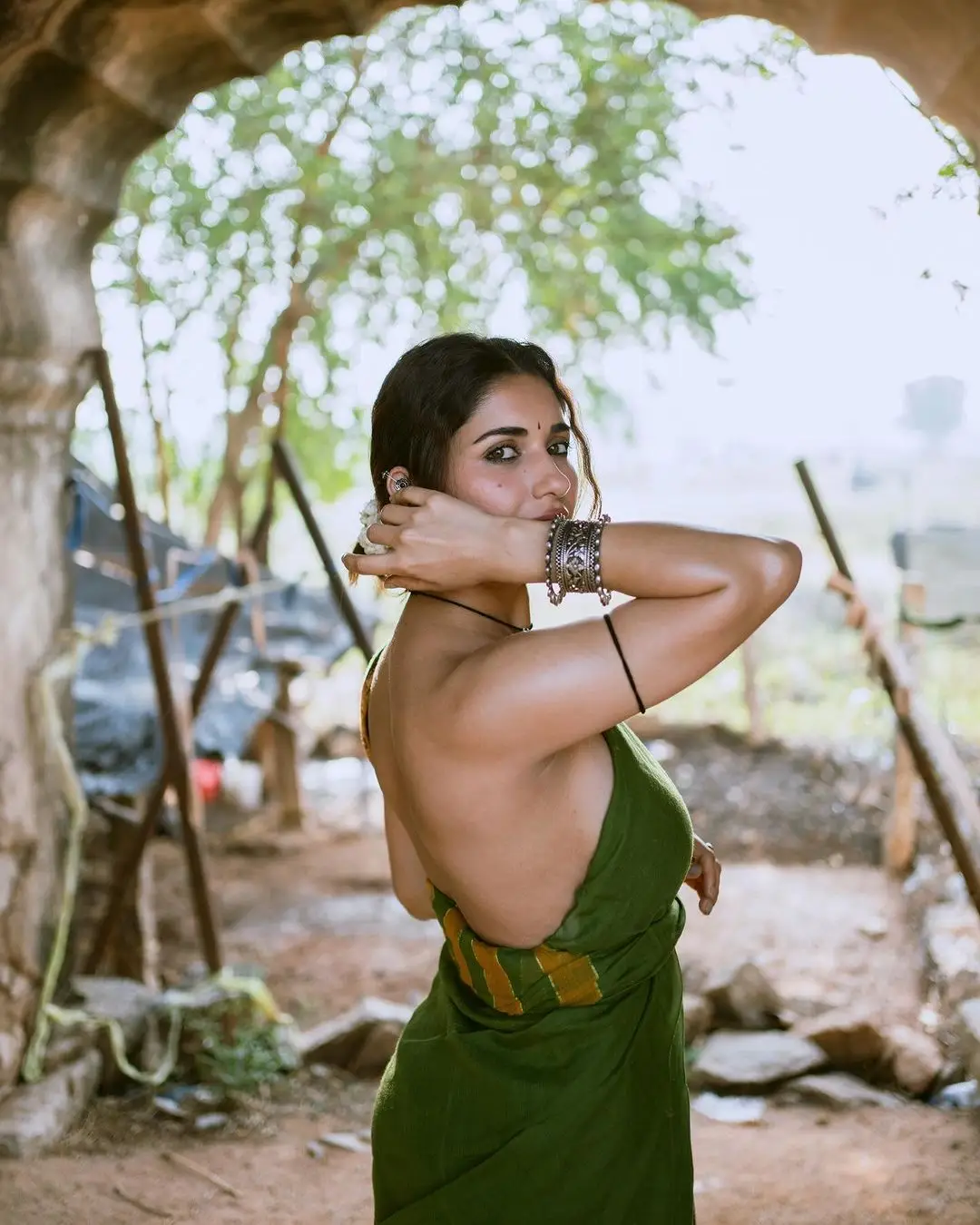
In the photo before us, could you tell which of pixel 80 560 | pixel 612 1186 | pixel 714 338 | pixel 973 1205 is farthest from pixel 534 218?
pixel 612 1186

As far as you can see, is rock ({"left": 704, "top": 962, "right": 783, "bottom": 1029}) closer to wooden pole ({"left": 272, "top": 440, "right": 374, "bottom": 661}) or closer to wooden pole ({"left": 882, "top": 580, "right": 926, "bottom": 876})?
wooden pole ({"left": 272, "top": 440, "right": 374, "bottom": 661})

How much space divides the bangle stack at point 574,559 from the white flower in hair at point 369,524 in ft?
0.79

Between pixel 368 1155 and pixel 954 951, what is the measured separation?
234cm

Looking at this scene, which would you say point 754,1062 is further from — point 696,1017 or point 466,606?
point 466,606

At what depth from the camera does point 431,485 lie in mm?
1852

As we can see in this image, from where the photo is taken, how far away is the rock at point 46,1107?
3281mm

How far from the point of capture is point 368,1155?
3.65m

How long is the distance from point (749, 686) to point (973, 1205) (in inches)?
247

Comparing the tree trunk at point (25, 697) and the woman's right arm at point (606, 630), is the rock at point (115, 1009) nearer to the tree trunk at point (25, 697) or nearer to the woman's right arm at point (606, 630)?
the tree trunk at point (25, 697)

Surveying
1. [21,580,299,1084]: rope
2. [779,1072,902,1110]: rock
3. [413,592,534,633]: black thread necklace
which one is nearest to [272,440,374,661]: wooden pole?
[21,580,299,1084]: rope

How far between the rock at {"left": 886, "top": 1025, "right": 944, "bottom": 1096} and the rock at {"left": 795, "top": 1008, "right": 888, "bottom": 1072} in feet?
0.19

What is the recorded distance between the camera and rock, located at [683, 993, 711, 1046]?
14.9 feet

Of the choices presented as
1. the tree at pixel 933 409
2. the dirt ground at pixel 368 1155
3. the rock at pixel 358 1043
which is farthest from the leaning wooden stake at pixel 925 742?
the tree at pixel 933 409

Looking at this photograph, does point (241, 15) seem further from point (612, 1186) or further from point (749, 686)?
point (749, 686)
